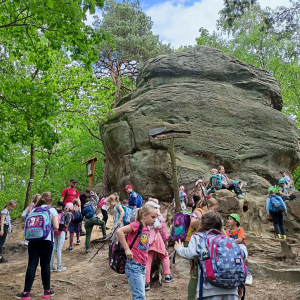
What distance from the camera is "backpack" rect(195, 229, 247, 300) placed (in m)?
2.59

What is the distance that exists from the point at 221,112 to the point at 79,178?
608 inches

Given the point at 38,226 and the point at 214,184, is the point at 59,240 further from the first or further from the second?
the point at 214,184

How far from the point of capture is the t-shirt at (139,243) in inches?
138

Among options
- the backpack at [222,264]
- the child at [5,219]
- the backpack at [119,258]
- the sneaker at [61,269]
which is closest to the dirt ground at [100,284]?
the sneaker at [61,269]

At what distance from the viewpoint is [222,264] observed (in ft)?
8.54

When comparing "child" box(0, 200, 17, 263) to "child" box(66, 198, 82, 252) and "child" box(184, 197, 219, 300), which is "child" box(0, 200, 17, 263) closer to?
"child" box(66, 198, 82, 252)

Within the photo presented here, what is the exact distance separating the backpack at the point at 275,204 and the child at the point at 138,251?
534 centimetres

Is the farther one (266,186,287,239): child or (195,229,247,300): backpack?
(266,186,287,239): child

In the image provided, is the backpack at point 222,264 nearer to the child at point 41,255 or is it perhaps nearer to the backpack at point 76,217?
the child at point 41,255

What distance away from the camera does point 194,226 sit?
4.13 metres

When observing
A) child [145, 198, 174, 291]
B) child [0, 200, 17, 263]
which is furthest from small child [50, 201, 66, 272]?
child [145, 198, 174, 291]

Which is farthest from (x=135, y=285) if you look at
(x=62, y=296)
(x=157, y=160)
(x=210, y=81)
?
(x=210, y=81)

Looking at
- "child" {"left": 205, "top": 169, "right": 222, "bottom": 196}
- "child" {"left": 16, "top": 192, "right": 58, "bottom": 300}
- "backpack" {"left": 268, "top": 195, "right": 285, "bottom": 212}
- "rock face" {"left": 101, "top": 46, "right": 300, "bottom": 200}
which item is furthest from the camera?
"rock face" {"left": 101, "top": 46, "right": 300, "bottom": 200}

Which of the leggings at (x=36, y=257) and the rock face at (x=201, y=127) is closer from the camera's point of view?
the leggings at (x=36, y=257)
